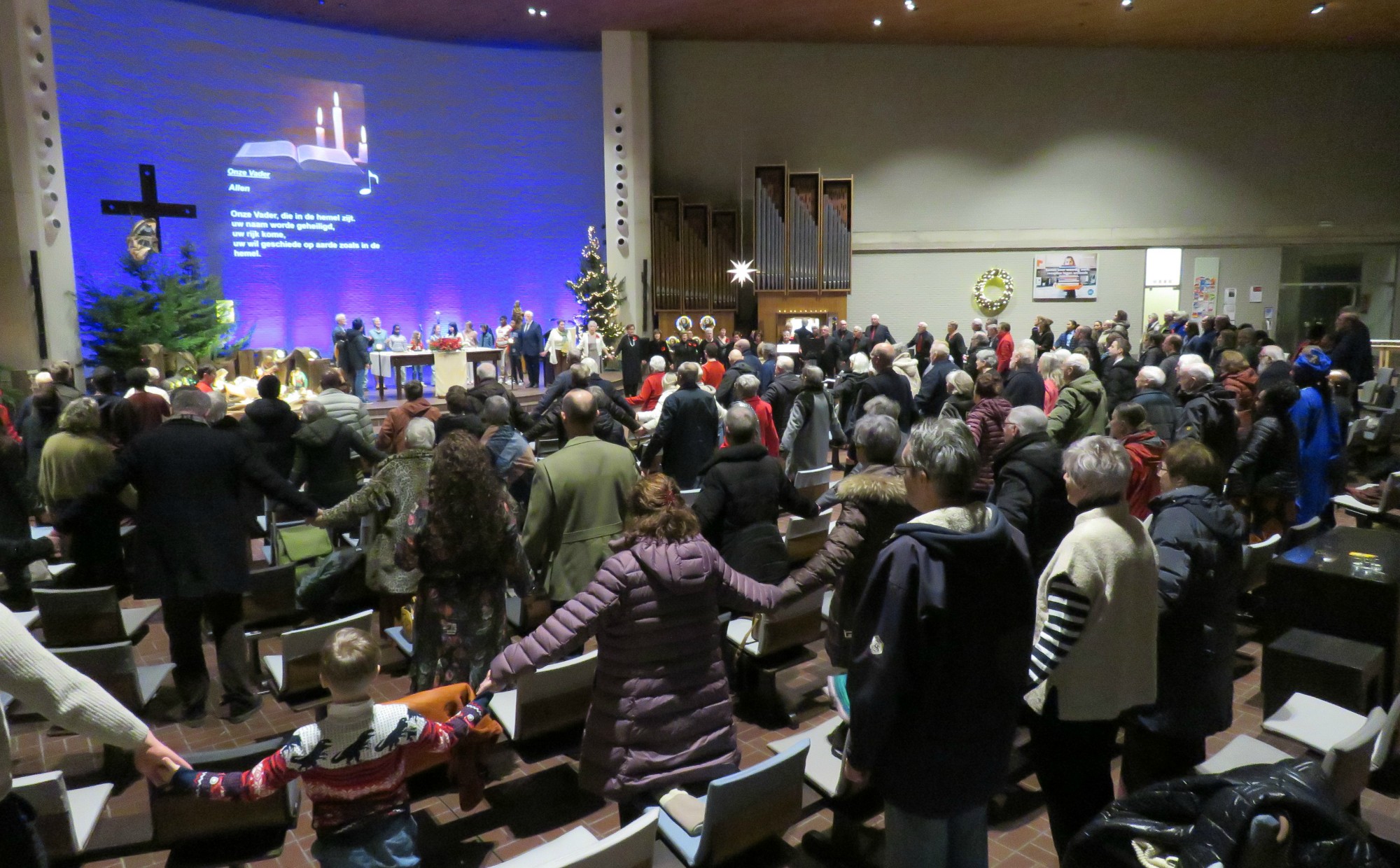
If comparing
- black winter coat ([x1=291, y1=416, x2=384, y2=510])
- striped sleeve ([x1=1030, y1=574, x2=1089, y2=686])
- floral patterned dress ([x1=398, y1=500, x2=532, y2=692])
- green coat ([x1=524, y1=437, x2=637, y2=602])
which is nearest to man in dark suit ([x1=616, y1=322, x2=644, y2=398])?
black winter coat ([x1=291, y1=416, x2=384, y2=510])

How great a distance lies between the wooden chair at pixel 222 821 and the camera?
2359 mm

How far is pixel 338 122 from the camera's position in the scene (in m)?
15.4

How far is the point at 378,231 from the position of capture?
630 inches

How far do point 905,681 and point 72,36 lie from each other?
15339mm

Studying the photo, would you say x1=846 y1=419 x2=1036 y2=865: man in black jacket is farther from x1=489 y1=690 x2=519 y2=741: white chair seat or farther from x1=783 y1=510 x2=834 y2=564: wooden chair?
x1=783 y1=510 x2=834 y2=564: wooden chair

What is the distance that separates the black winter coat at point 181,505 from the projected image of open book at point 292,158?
41.5 ft

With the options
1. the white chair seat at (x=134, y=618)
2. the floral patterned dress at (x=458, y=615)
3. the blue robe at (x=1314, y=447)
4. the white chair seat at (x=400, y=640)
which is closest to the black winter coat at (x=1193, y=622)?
the floral patterned dress at (x=458, y=615)

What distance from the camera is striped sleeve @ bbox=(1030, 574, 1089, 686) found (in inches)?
93.0

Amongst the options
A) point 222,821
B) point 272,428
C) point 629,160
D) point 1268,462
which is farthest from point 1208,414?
point 629,160

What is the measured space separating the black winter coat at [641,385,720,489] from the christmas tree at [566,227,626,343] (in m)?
9.61

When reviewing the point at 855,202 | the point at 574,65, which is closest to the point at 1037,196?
the point at 855,202

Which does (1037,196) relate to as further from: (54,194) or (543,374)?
(54,194)

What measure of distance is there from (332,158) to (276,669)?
44.5 ft

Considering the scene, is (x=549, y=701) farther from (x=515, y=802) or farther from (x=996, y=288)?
(x=996, y=288)
